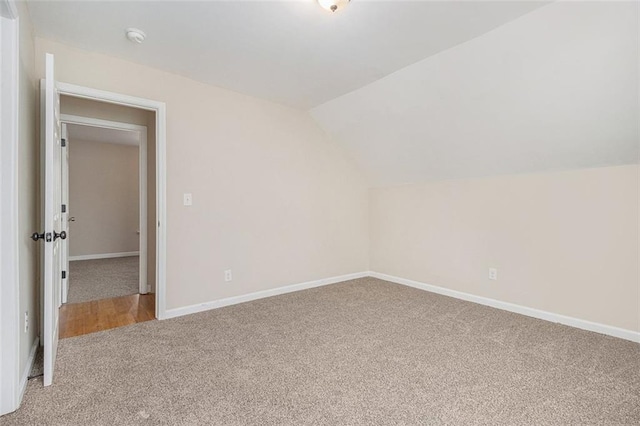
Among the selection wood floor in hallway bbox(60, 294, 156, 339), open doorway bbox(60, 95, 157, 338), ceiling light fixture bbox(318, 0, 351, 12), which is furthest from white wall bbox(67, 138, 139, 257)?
ceiling light fixture bbox(318, 0, 351, 12)

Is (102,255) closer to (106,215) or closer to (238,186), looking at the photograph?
(106,215)

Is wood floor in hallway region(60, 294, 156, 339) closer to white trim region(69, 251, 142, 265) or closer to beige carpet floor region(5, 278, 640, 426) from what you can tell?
beige carpet floor region(5, 278, 640, 426)

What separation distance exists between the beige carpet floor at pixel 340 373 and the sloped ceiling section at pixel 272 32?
225 centimetres

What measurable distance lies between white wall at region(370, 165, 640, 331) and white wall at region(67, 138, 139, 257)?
18.2 ft

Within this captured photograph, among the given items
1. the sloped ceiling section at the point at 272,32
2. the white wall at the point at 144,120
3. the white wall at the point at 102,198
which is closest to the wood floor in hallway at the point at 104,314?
Result: the white wall at the point at 144,120

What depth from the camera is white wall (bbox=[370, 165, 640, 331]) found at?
2547 millimetres

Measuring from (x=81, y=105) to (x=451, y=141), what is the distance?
12.6 ft

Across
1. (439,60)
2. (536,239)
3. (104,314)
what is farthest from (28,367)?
(536,239)

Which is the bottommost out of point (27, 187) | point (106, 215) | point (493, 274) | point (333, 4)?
point (493, 274)

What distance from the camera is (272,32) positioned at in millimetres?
2252

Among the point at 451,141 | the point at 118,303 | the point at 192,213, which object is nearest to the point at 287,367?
the point at 192,213

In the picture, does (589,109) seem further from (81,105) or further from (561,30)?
(81,105)

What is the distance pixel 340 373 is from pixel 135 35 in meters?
2.70

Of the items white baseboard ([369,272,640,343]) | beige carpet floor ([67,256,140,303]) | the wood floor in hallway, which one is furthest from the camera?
beige carpet floor ([67,256,140,303])
